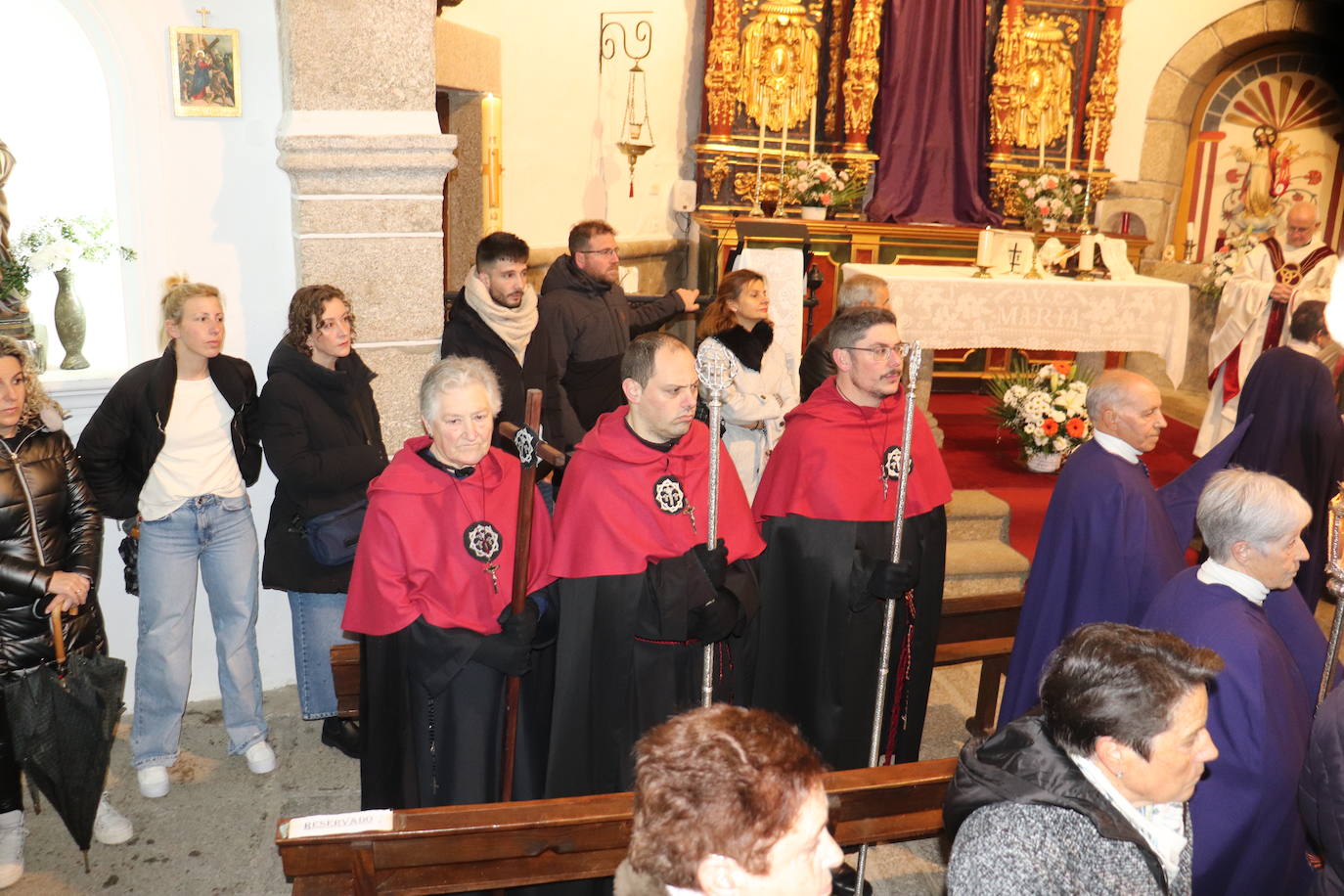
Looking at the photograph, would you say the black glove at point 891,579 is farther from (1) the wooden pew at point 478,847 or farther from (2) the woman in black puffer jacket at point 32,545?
(2) the woman in black puffer jacket at point 32,545

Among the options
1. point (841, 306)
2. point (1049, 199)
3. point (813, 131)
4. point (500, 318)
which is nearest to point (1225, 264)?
point (1049, 199)

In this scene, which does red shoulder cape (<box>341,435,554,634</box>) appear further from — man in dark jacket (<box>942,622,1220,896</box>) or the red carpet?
the red carpet

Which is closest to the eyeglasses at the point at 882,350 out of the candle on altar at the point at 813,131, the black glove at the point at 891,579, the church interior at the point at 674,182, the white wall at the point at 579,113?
the black glove at the point at 891,579

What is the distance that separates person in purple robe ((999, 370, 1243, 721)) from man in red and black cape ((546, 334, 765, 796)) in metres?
1.17

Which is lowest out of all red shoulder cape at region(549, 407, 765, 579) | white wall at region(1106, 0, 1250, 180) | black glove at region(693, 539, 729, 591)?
black glove at region(693, 539, 729, 591)

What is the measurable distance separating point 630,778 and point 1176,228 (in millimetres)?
9921

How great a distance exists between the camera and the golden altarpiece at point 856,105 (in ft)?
32.9

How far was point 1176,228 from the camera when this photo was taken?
11531 millimetres

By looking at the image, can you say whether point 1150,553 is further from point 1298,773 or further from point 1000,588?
point 1000,588

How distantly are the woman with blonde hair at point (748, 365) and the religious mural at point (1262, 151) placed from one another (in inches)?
308

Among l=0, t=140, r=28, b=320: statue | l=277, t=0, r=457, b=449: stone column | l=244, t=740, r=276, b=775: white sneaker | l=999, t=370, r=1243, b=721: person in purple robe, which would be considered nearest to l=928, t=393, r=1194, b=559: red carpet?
l=999, t=370, r=1243, b=721: person in purple robe

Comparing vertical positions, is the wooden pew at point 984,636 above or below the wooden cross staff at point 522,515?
below

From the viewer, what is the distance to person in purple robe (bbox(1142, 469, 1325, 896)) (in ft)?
9.78

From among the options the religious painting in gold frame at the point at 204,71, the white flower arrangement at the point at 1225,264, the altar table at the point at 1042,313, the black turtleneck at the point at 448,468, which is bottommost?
the black turtleneck at the point at 448,468
